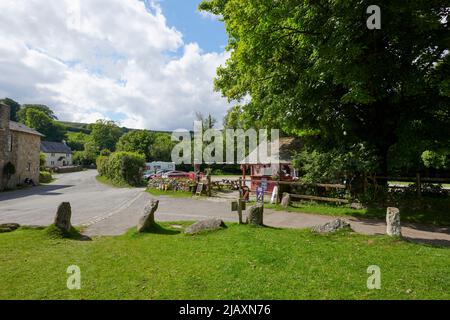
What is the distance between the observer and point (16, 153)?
31203mm

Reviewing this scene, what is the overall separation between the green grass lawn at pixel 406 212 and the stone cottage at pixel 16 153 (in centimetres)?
2993

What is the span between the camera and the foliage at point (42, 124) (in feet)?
297

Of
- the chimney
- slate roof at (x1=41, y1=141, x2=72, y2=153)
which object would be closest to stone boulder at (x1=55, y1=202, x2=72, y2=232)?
the chimney

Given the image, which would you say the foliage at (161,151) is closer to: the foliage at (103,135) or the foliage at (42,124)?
the foliage at (103,135)

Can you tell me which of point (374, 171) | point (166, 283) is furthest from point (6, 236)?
point (374, 171)

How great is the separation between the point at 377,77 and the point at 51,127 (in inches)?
4219

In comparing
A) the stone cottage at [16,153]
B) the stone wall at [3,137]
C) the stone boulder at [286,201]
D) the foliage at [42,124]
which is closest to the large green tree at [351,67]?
the stone boulder at [286,201]

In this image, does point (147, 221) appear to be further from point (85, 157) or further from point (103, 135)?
point (103, 135)

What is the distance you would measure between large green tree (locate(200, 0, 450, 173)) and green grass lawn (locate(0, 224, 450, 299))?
5.76m

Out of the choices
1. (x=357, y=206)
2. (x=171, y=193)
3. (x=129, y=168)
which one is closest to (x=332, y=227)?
(x=357, y=206)

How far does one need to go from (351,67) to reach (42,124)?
10681 centimetres

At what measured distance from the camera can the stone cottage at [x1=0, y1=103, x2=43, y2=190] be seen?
29.0m
